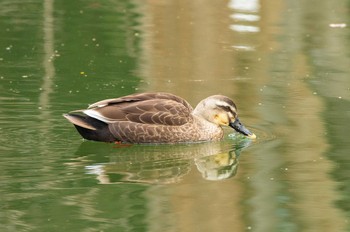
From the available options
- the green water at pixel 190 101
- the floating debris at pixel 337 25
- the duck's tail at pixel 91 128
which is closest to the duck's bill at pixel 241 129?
the green water at pixel 190 101

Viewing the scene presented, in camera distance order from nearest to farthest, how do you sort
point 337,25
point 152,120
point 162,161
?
point 162,161 < point 152,120 < point 337,25

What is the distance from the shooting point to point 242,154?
1101cm

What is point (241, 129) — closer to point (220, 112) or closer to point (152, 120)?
point (220, 112)

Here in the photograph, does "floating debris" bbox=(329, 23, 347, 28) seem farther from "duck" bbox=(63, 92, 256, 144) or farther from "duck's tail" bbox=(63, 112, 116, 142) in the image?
"duck's tail" bbox=(63, 112, 116, 142)

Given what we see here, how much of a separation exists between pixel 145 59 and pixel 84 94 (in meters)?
2.34

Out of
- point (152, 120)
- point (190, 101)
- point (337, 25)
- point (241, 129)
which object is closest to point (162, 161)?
point (152, 120)

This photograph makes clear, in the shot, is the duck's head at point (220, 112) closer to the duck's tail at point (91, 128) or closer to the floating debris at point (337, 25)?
the duck's tail at point (91, 128)

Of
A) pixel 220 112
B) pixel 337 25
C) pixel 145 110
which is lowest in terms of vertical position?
pixel 337 25

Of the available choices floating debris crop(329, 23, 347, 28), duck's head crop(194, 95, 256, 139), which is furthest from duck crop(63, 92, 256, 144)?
floating debris crop(329, 23, 347, 28)

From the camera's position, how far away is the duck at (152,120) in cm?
1127

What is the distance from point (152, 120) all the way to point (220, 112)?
0.74 meters

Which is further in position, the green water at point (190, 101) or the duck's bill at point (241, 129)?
the duck's bill at point (241, 129)

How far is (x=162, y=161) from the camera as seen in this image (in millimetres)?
10672

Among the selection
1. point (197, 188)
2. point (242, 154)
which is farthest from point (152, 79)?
point (197, 188)
